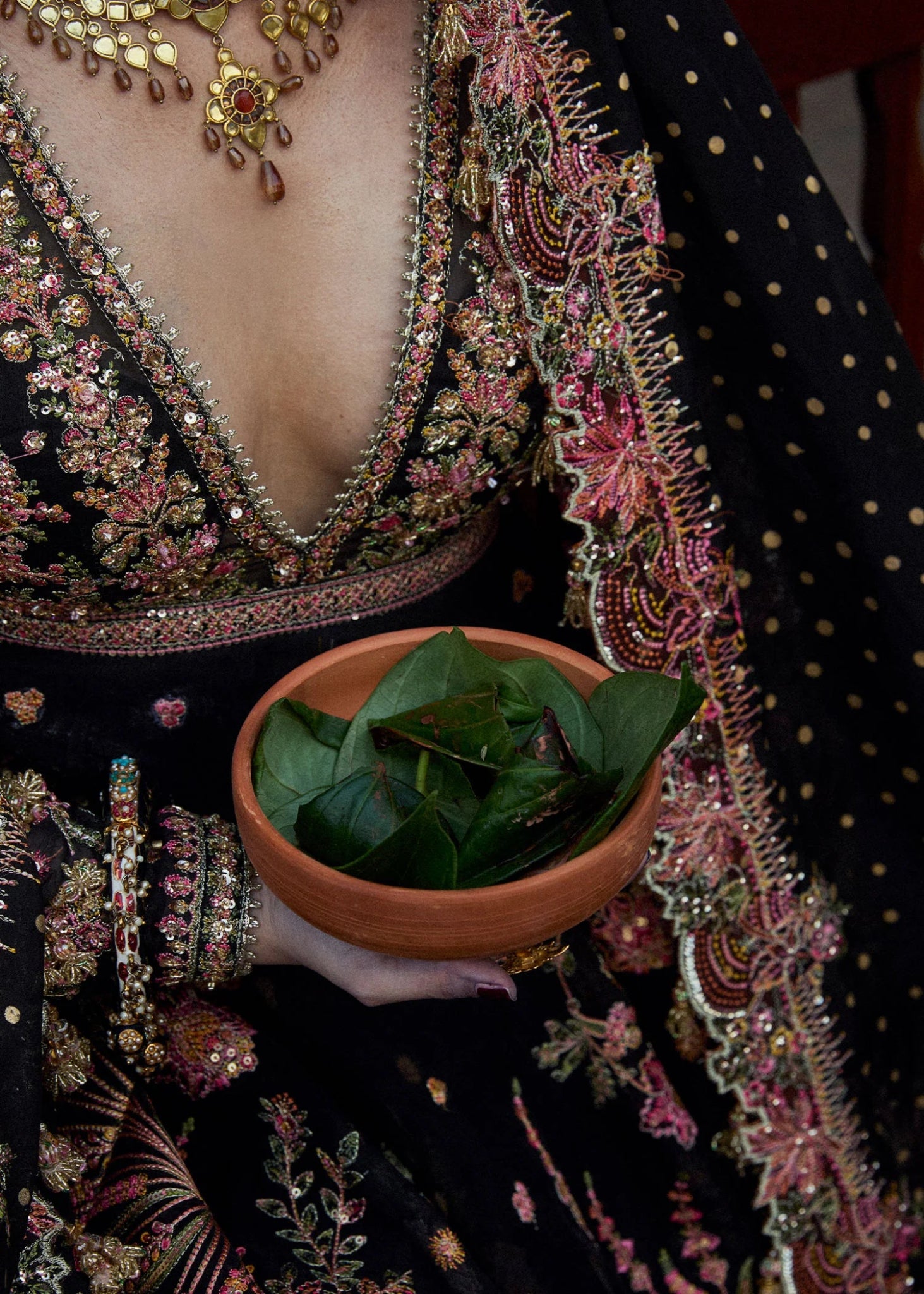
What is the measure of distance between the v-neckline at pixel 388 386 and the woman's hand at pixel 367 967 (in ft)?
0.68

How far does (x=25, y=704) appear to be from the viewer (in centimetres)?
70

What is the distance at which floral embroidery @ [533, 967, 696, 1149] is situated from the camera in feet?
2.51

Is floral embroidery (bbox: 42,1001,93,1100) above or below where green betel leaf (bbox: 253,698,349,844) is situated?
below

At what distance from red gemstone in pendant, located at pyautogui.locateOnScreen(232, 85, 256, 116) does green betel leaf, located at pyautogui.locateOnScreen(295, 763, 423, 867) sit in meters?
0.36

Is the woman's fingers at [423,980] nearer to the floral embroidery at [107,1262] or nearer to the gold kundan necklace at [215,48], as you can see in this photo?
the floral embroidery at [107,1262]

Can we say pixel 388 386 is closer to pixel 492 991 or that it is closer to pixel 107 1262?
pixel 492 991

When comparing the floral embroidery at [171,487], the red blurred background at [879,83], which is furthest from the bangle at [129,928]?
the red blurred background at [879,83]

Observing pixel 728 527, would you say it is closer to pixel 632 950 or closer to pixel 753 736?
pixel 753 736

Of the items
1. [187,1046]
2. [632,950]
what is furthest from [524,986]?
[187,1046]

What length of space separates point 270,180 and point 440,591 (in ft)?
0.92

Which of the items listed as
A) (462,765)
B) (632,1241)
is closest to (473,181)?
(462,765)

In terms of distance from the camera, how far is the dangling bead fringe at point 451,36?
2.07ft

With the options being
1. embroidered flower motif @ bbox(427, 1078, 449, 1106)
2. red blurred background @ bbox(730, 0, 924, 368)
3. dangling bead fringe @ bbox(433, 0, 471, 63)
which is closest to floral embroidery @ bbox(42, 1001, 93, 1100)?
embroidered flower motif @ bbox(427, 1078, 449, 1106)

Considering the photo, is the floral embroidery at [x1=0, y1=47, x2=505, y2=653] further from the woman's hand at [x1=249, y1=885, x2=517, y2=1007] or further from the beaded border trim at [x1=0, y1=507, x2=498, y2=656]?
the woman's hand at [x1=249, y1=885, x2=517, y2=1007]
